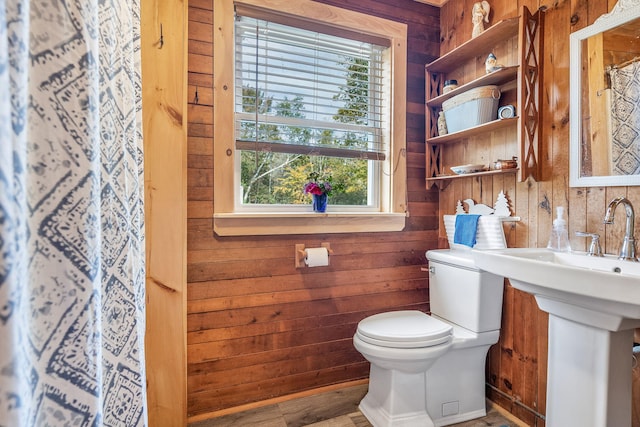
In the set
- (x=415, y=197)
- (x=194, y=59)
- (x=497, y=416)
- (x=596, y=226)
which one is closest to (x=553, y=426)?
(x=497, y=416)

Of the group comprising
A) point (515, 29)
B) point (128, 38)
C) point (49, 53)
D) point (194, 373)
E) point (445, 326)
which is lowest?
point (194, 373)

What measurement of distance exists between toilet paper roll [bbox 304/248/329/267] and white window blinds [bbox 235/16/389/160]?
1.87 ft

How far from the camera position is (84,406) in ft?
1.46

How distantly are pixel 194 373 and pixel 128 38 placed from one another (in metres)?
1.50

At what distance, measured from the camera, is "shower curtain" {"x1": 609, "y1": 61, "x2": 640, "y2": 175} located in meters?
1.18

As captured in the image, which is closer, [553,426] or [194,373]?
[553,426]

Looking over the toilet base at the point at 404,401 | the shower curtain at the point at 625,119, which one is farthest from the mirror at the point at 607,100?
the toilet base at the point at 404,401

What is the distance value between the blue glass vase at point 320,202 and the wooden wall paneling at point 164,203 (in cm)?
69

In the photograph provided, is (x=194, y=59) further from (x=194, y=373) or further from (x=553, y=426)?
(x=553, y=426)

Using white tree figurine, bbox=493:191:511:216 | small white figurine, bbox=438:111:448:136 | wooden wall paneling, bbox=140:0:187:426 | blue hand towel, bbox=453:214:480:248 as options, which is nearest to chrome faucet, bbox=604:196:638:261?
white tree figurine, bbox=493:191:511:216

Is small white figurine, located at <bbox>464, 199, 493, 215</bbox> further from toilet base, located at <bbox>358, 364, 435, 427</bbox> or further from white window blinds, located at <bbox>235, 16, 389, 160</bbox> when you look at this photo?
toilet base, located at <bbox>358, 364, 435, 427</bbox>

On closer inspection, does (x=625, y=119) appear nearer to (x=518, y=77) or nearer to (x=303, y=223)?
(x=518, y=77)

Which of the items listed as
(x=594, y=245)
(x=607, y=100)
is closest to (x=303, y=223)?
(x=594, y=245)

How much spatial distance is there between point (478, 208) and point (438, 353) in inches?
33.8
